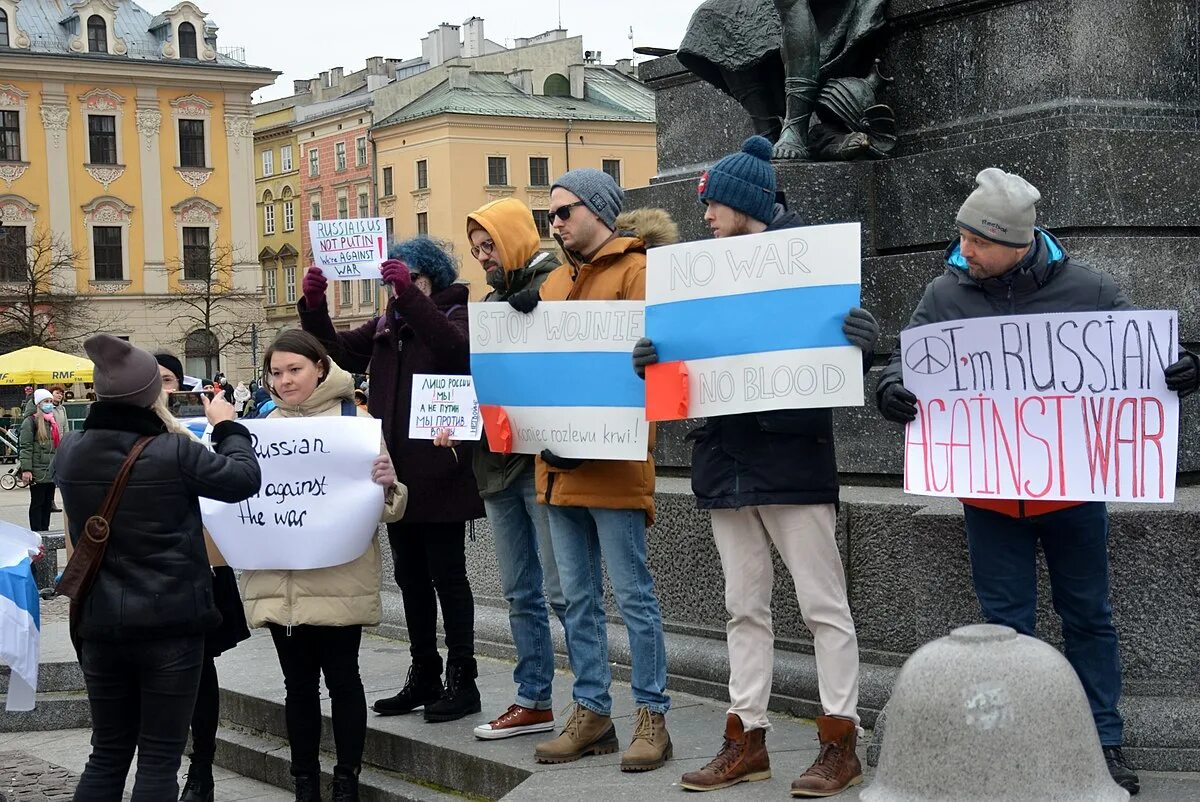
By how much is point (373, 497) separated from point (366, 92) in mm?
78666

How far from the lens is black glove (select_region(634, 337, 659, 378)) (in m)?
5.22

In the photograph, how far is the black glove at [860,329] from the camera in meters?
4.82

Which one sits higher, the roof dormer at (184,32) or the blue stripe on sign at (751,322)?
the roof dormer at (184,32)

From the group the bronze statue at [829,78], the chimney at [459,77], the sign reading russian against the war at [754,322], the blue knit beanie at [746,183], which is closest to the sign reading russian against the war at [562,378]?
the sign reading russian against the war at [754,322]

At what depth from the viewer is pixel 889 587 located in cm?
574

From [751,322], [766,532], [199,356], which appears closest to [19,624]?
[766,532]

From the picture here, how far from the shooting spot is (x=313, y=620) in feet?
18.5

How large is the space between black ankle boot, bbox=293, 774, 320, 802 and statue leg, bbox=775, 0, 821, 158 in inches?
121

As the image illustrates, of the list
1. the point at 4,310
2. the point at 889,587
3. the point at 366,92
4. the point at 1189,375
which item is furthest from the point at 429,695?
the point at 366,92

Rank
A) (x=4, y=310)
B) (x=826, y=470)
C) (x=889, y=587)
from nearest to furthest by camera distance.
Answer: (x=826, y=470), (x=889, y=587), (x=4, y=310)

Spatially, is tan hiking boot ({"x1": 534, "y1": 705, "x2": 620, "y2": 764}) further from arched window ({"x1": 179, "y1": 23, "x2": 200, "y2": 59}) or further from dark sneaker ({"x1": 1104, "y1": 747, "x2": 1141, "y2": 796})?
arched window ({"x1": 179, "y1": 23, "x2": 200, "y2": 59})

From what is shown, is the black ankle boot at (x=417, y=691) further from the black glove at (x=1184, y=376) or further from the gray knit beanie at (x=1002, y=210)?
the black glove at (x=1184, y=376)

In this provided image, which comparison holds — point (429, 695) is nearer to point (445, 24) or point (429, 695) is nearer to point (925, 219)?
point (925, 219)

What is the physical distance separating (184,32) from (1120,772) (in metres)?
64.8
